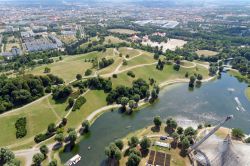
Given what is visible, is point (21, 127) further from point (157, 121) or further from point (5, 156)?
point (157, 121)

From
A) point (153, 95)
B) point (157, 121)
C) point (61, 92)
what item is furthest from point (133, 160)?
point (61, 92)

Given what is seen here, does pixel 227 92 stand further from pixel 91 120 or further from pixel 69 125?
pixel 69 125

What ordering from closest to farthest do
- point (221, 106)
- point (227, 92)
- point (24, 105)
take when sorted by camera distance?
point (24, 105) → point (221, 106) → point (227, 92)

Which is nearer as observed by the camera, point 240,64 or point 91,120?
point 91,120

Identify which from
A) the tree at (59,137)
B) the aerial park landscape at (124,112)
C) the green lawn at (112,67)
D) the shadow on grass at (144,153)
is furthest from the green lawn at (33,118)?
the shadow on grass at (144,153)

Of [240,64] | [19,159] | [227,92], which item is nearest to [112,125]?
[19,159]

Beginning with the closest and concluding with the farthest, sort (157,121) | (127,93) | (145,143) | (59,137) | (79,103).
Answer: (145,143) < (59,137) < (157,121) < (79,103) < (127,93)

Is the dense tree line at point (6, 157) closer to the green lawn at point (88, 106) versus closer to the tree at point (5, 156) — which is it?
the tree at point (5, 156)
